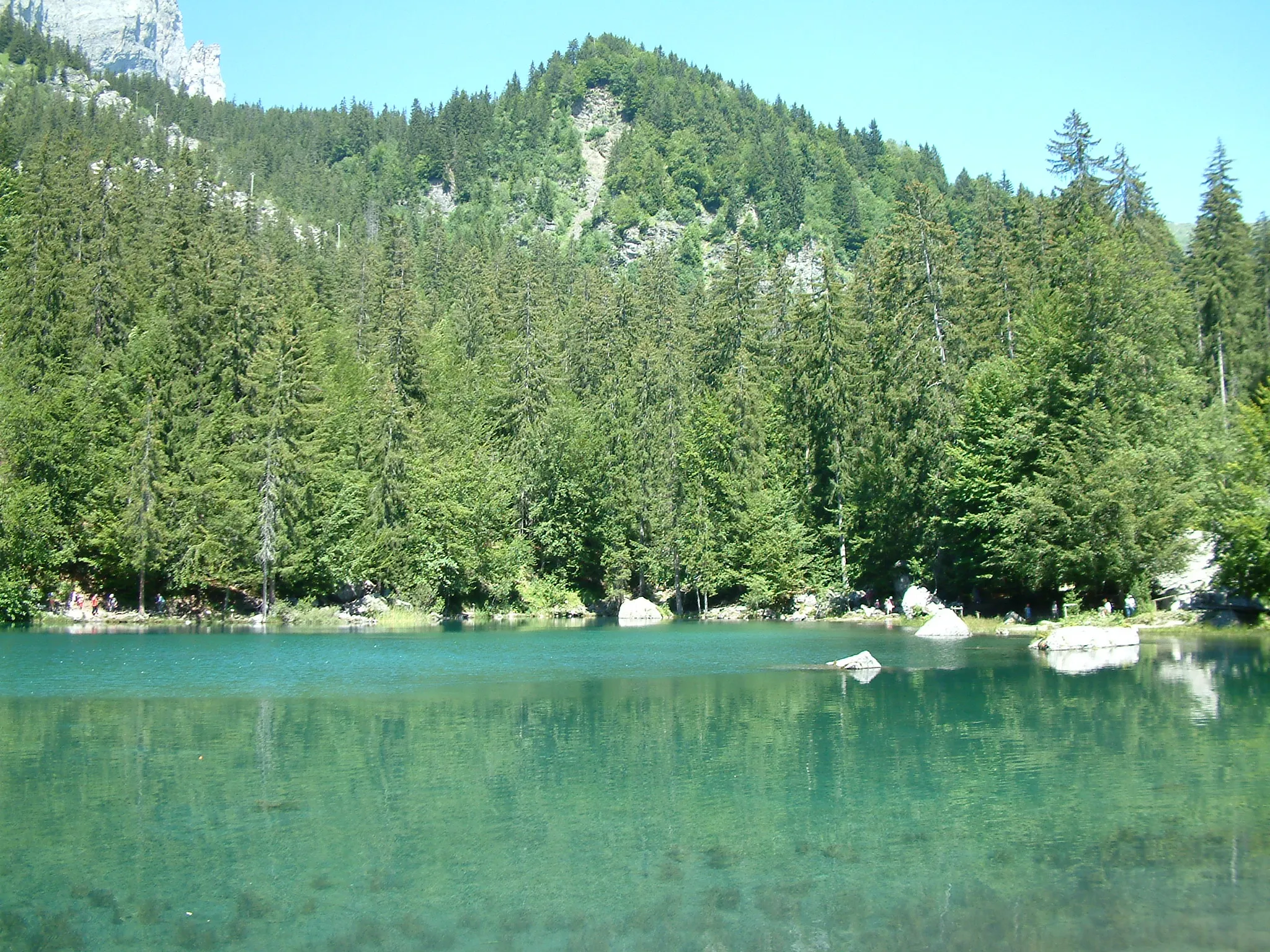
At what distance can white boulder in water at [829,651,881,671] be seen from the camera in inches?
1166

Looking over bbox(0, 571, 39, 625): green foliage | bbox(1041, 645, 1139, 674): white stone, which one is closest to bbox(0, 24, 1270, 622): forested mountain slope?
bbox(0, 571, 39, 625): green foliage

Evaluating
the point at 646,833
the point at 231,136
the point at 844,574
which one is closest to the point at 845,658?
the point at 646,833

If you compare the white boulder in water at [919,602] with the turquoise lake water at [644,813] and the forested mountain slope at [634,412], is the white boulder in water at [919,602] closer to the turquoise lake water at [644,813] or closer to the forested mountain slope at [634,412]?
the forested mountain slope at [634,412]

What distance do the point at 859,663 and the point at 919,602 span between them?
19989 mm

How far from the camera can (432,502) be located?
56.2 m

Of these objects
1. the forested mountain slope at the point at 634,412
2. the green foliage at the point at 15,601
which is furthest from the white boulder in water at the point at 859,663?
the green foliage at the point at 15,601

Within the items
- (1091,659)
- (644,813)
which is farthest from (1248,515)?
(644,813)

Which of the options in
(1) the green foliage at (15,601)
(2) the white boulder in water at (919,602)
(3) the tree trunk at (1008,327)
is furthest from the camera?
(3) the tree trunk at (1008,327)

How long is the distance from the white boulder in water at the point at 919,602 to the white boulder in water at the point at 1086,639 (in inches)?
512

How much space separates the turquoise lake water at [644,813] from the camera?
34.9 ft

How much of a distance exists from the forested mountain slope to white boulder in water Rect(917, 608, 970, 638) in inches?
164

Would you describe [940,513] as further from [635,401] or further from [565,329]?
[565,329]

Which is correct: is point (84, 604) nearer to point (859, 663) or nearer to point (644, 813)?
point (859, 663)

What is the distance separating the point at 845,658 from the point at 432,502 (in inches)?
1220
